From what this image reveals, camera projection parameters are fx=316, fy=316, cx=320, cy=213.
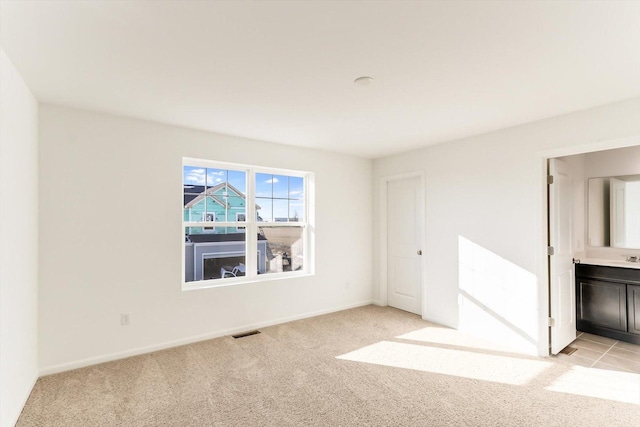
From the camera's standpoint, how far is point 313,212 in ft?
15.4

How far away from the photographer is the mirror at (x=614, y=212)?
12.8ft

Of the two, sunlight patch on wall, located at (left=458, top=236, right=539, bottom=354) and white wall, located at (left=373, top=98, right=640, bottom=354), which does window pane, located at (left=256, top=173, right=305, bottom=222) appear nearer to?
white wall, located at (left=373, top=98, right=640, bottom=354)

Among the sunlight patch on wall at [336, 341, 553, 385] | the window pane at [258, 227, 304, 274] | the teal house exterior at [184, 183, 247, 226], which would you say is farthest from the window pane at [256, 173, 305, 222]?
the sunlight patch on wall at [336, 341, 553, 385]

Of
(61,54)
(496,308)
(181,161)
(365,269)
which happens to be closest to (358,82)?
(61,54)

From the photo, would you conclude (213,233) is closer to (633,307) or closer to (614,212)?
(633,307)

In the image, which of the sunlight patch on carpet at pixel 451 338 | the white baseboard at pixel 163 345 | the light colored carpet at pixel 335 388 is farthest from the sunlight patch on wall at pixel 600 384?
the white baseboard at pixel 163 345

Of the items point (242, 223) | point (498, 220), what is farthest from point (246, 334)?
point (498, 220)

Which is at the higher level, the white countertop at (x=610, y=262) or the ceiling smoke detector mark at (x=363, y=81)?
the ceiling smoke detector mark at (x=363, y=81)

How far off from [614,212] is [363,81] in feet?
13.0

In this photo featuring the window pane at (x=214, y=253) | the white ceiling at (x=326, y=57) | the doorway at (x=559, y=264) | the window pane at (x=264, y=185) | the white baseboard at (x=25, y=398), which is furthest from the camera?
the window pane at (x=264, y=185)

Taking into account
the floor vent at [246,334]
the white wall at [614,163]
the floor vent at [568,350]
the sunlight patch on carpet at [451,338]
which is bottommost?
the floor vent at [568,350]

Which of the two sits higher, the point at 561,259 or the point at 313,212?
the point at 313,212

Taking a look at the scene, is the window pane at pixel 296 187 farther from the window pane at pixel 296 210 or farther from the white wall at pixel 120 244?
the white wall at pixel 120 244

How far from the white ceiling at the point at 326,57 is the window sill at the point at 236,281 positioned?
6.17 feet
